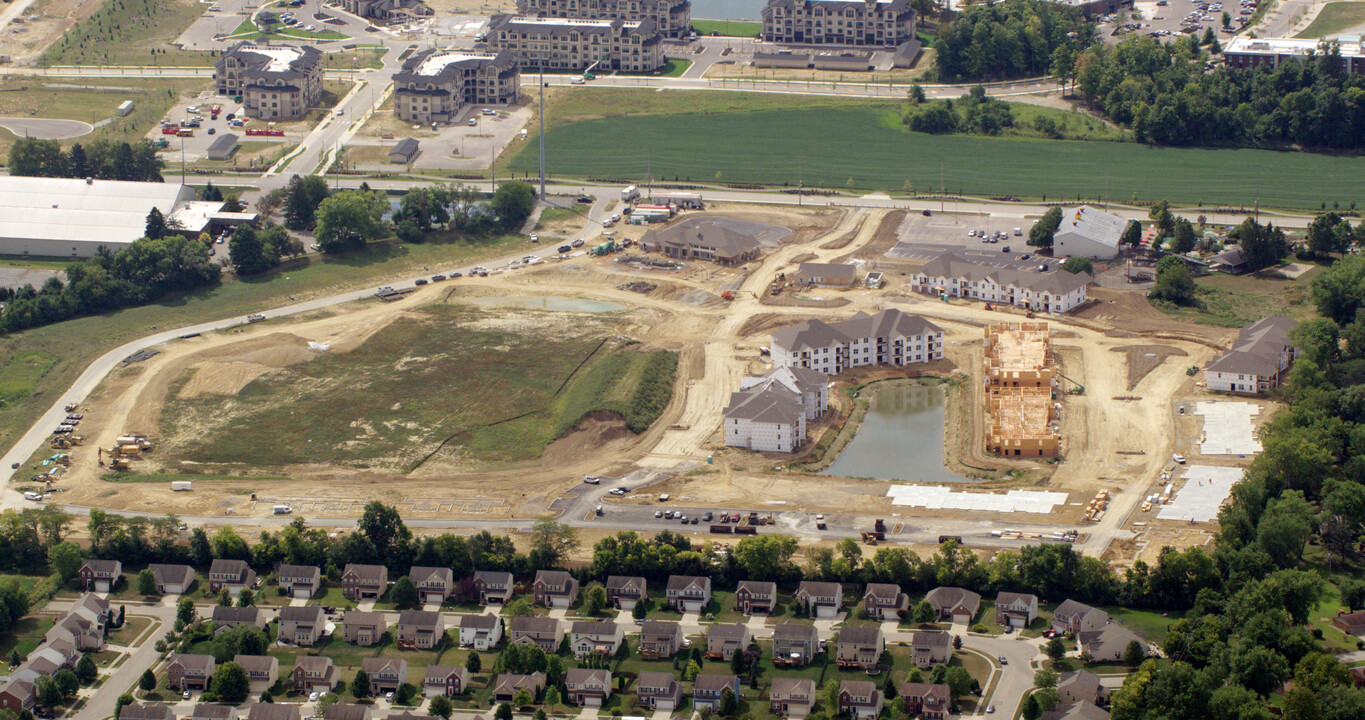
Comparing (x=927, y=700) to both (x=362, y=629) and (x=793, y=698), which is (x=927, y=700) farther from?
(x=362, y=629)

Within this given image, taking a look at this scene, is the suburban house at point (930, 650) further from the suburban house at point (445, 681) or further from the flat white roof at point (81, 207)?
A: the flat white roof at point (81, 207)

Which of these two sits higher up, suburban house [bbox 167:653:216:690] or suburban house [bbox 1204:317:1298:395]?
suburban house [bbox 1204:317:1298:395]

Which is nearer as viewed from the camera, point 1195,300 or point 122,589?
point 122,589

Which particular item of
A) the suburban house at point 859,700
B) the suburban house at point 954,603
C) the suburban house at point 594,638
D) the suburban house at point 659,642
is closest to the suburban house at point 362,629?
the suburban house at point 594,638

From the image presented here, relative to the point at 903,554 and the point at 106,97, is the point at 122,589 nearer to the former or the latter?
the point at 903,554

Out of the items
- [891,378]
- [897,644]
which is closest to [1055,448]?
[891,378]

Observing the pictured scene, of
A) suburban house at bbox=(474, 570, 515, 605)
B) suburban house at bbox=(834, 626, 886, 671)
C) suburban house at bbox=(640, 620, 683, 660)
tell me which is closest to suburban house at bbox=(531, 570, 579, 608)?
suburban house at bbox=(474, 570, 515, 605)

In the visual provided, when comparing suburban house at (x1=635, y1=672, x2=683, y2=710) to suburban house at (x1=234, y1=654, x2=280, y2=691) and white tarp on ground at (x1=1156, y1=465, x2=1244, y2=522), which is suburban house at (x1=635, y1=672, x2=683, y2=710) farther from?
white tarp on ground at (x1=1156, y1=465, x2=1244, y2=522)
